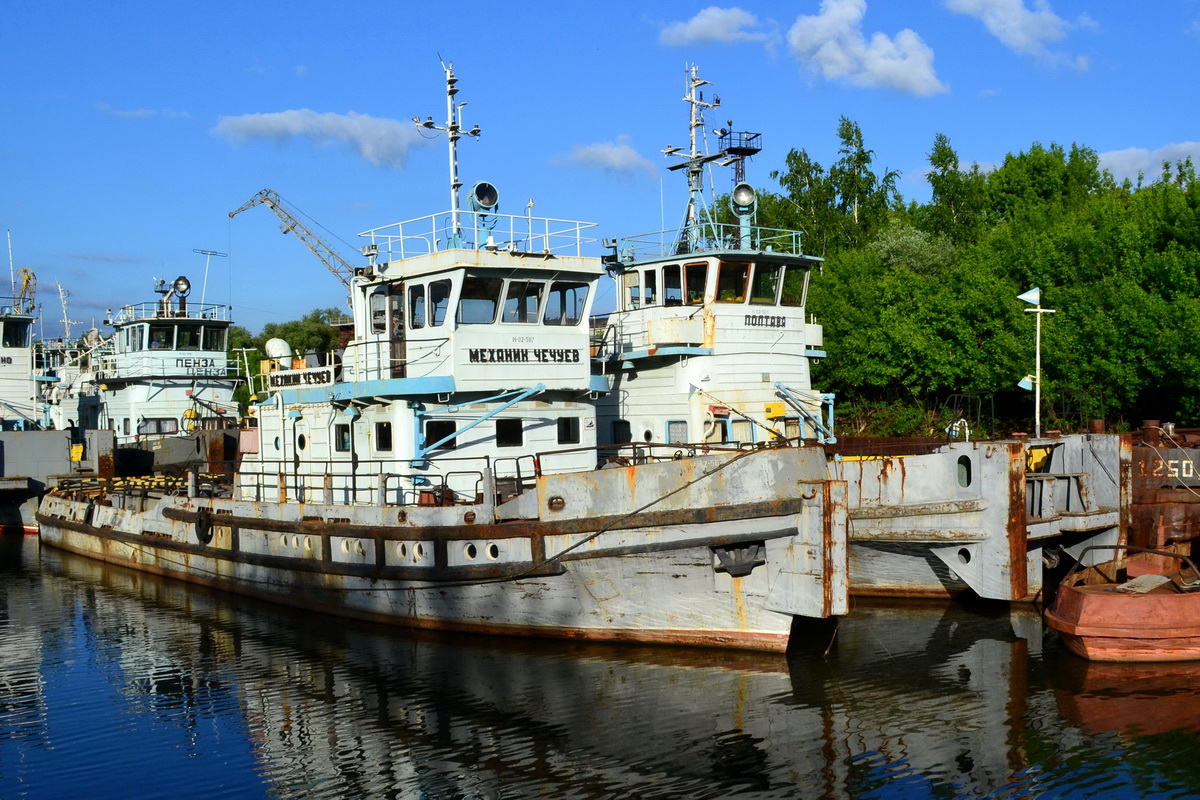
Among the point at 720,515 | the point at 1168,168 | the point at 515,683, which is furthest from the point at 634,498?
the point at 1168,168

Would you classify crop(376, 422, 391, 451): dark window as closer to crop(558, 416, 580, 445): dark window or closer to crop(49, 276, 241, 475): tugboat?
crop(558, 416, 580, 445): dark window

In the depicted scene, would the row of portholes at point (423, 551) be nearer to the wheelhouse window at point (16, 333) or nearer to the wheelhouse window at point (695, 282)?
the wheelhouse window at point (695, 282)

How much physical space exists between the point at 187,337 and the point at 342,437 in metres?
18.4

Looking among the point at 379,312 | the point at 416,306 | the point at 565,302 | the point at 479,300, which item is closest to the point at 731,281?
the point at 565,302

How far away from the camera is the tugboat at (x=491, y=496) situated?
13453mm

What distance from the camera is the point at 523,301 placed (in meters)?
17.4

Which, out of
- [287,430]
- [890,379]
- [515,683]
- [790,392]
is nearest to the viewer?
[515,683]

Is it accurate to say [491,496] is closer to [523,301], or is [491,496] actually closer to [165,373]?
[523,301]

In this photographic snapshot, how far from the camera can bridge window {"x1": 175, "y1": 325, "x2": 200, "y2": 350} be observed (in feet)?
112

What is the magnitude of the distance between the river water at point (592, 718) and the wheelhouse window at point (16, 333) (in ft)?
78.5

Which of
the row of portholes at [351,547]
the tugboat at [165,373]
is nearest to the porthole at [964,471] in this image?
the row of portholes at [351,547]

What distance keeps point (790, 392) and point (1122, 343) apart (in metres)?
10.0

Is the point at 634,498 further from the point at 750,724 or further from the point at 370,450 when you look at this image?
the point at 370,450

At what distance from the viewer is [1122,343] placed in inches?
1008
